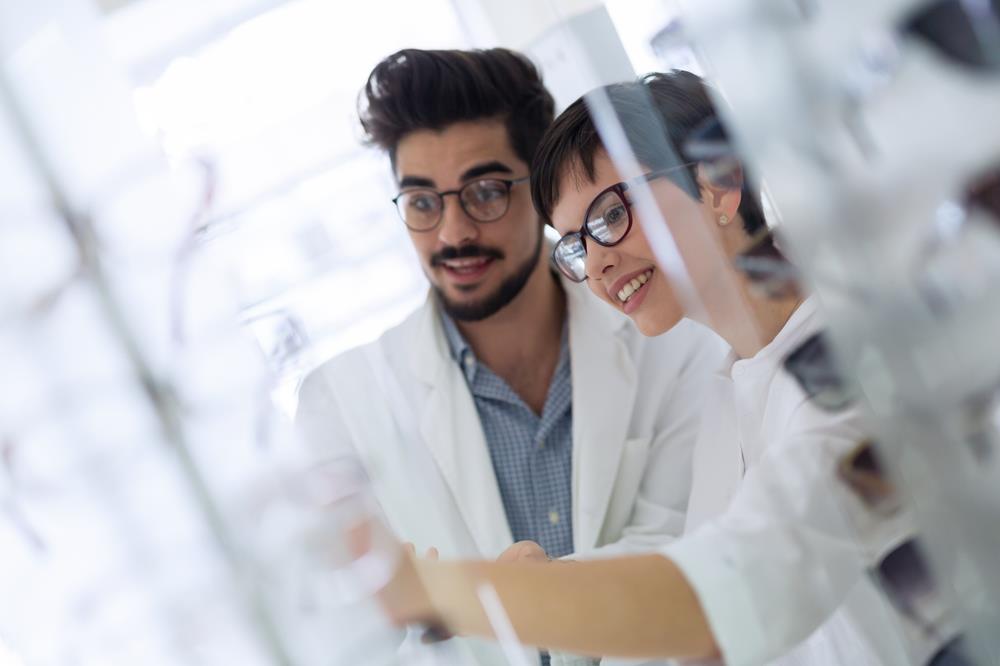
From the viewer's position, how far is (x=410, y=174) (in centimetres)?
48

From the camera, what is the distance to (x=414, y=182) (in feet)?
1.57

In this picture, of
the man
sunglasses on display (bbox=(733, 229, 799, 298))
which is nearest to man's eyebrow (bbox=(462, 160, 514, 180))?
the man

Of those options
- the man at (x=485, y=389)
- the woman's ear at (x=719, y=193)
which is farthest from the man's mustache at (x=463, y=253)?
the woman's ear at (x=719, y=193)

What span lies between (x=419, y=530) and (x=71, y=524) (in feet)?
0.57

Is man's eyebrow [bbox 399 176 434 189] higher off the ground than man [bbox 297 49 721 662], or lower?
higher

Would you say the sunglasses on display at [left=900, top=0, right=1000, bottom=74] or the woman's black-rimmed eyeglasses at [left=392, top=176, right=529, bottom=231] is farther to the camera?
the woman's black-rimmed eyeglasses at [left=392, top=176, right=529, bottom=231]

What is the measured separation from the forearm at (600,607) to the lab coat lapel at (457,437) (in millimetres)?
33

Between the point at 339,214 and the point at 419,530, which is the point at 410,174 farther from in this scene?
the point at 419,530

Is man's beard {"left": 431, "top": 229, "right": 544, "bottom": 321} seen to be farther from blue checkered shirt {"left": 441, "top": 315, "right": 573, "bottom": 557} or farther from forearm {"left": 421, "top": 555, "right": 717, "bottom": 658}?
forearm {"left": 421, "top": 555, "right": 717, "bottom": 658}

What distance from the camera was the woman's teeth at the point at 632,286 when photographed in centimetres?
44

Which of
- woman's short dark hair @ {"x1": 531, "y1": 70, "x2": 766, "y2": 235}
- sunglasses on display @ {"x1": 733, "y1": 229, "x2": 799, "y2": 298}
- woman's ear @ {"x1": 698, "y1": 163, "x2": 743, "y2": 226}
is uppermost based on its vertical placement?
woman's short dark hair @ {"x1": 531, "y1": 70, "x2": 766, "y2": 235}

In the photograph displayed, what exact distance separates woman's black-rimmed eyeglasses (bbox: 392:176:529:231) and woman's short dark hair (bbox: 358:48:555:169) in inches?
0.7

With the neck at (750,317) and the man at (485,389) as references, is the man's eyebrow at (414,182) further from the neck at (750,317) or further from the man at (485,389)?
the neck at (750,317)

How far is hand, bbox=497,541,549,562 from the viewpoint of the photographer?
458 mm
